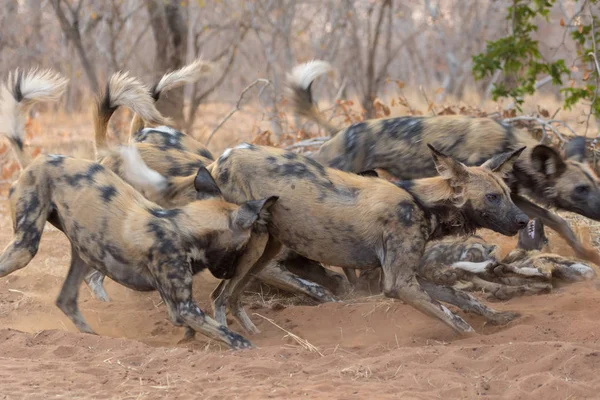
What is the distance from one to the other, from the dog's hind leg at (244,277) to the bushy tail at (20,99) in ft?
3.99

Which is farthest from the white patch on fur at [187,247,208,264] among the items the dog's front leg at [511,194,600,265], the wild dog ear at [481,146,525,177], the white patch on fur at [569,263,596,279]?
the white patch on fur at [569,263,596,279]

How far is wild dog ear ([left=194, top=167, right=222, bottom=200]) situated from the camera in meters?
4.14

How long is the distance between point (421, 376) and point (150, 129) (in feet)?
9.19

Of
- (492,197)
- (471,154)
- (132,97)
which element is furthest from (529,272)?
(132,97)

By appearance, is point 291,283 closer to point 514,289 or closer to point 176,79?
point 514,289

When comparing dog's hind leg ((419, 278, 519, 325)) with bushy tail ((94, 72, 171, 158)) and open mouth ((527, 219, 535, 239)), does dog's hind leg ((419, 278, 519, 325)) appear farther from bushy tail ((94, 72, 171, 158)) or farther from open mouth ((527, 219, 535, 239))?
bushy tail ((94, 72, 171, 158))

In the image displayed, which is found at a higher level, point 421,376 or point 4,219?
point 421,376

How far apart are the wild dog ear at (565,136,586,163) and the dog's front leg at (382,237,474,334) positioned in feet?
5.31

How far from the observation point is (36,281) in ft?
17.8

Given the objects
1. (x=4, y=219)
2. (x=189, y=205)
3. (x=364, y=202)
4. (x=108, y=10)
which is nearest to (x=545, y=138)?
(x=364, y=202)

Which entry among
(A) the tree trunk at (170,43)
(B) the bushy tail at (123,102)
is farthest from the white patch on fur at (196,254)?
(A) the tree trunk at (170,43)

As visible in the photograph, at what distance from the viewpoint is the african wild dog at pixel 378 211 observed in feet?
13.1

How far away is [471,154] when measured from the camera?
5008 millimetres

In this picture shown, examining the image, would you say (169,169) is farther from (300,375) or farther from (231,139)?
(231,139)
